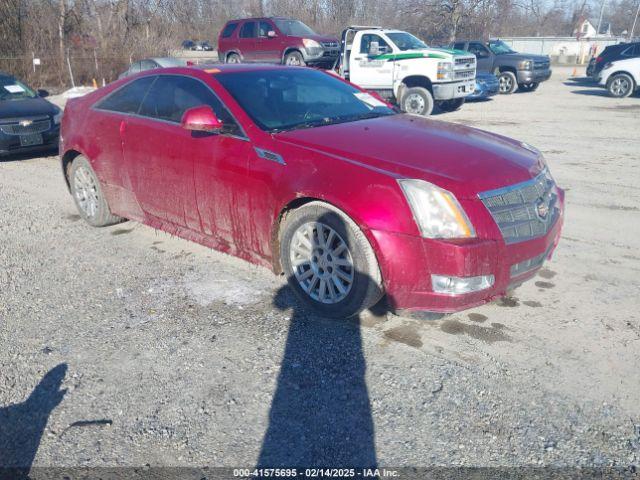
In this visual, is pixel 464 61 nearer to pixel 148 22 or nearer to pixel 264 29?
pixel 264 29

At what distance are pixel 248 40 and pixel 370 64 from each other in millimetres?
6242

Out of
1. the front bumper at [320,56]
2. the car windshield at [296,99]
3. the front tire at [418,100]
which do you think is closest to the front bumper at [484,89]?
the front tire at [418,100]

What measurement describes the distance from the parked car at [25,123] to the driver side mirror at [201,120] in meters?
6.57

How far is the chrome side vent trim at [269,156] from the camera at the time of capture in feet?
13.0

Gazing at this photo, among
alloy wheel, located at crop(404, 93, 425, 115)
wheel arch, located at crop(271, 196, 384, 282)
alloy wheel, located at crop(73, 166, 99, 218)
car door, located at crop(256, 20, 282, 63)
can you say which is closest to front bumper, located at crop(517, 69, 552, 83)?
alloy wheel, located at crop(404, 93, 425, 115)

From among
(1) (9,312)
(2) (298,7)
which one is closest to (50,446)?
Answer: (1) (9,312)

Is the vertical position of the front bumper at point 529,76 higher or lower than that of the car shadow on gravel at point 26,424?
higher

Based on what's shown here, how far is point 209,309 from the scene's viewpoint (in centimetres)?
419

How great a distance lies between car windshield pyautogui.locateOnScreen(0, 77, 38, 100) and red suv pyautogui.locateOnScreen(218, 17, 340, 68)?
901cm

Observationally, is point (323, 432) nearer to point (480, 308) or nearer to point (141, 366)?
point (141, 366)

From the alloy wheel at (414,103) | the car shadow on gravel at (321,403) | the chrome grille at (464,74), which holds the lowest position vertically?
the car shadow on gravel at (321,403)

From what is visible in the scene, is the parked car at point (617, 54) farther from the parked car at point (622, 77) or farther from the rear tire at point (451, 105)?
the rear tire at point (451, 105)

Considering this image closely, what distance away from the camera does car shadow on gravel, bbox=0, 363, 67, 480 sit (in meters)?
2.72

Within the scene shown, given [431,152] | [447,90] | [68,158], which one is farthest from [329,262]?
[447,90]
